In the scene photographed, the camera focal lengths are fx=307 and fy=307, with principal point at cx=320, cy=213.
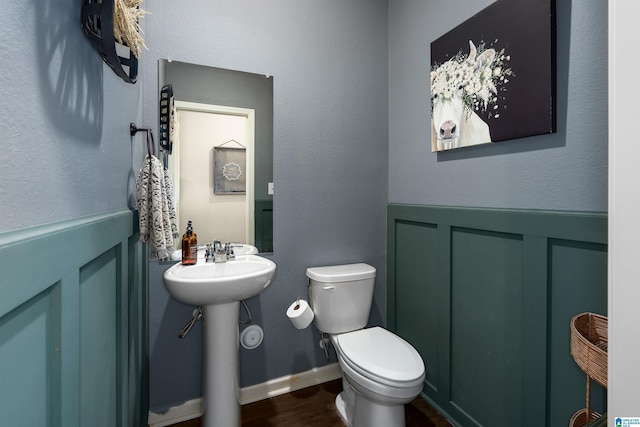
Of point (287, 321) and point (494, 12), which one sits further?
point (287, 321)

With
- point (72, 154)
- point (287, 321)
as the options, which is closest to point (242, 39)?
point (72, 154)

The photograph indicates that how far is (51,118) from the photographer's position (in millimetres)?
555

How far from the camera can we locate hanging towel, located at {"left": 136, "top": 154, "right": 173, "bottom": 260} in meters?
1.21

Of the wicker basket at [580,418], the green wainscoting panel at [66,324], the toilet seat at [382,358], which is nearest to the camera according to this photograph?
the green wainscoting panel at [66,324]

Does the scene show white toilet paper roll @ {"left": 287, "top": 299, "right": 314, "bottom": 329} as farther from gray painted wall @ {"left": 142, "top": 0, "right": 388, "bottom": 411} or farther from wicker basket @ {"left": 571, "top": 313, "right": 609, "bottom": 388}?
wicker basket @ {"left": 571, "top": 313, "right": 609, "bottom": 388}

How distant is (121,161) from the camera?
42.5 inches

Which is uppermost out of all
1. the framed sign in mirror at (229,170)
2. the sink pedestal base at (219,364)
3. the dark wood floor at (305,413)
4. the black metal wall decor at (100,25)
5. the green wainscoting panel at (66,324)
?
the black metal wall decor at (100,25)

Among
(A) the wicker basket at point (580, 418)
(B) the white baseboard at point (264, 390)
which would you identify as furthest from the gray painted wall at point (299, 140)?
(A) the wicker basket at point (580, 418)

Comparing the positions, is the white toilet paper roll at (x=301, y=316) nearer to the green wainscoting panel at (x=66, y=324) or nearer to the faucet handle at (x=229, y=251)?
the faucet handle at (x=229, y=251)

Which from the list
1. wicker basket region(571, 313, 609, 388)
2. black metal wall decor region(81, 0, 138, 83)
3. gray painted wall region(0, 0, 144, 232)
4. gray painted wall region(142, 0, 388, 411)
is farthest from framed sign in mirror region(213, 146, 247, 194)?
wicker basket region(571, 313, 609, 388)

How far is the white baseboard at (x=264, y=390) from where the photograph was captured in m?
1.64

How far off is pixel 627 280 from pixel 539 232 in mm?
641

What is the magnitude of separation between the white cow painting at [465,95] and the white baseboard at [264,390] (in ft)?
5.06

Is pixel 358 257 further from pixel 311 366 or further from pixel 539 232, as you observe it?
pixel 539 232
